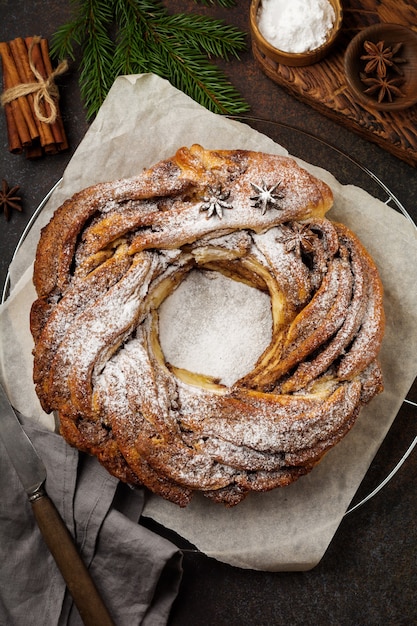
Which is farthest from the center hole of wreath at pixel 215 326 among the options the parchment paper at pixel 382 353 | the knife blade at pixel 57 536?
the knife blade at pixel 57 536

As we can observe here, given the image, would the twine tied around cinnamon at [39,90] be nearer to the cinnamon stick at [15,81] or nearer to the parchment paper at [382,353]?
the cinnamon stick at [15,81]

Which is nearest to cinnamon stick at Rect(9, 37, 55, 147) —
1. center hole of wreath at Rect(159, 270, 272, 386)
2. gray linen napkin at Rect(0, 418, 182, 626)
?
center hole of wreath at Rect(159, 270, 272, 386)

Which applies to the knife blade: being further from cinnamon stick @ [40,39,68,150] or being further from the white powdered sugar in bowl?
the white powdered sugar in bowl

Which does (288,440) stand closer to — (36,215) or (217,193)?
(217,193)

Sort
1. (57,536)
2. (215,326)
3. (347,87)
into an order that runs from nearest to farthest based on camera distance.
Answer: (57,536) → (215,326) → (347,87)

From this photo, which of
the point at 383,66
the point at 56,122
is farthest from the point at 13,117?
the point at 383,66

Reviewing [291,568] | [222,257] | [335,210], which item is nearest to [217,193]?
[222,257]

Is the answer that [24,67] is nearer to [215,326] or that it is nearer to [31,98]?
[31,98]
